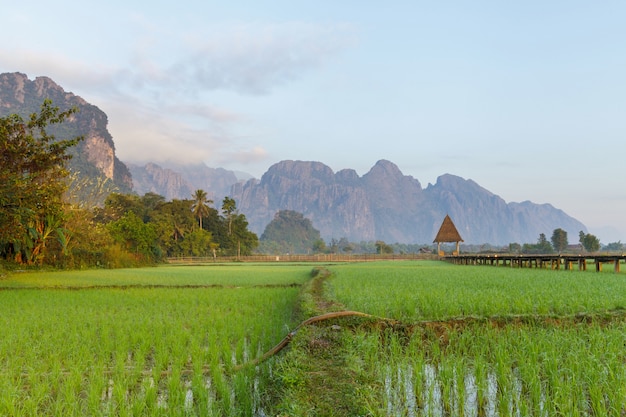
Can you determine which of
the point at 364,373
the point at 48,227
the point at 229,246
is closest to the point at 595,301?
the point at 364,373

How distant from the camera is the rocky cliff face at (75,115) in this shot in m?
134

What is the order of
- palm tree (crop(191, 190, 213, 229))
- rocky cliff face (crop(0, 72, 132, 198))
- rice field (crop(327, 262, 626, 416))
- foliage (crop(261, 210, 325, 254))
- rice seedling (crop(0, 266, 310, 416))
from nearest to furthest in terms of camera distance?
rice field (crop(327, 262, 626, 416)) < rice seedling (crop(0, 266, 310, 416)) < palm tree (crop(191, 190, 213, 229)) < rocky cliff face (crop(0, 72, 132, 198)) < foliage (crop(261, 210, 325, 254))

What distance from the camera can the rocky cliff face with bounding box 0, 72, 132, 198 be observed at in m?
134

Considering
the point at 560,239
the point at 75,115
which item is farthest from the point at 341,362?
the point at 75,115

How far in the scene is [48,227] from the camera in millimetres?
20953

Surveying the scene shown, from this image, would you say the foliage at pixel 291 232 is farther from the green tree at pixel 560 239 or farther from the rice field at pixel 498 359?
the rice field at pixel 498 359

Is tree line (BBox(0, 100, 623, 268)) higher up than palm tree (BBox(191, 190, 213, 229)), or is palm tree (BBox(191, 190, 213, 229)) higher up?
palm tree (BBox(191, 190, 213, 229))

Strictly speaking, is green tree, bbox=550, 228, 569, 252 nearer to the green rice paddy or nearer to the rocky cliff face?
the green rice paddy

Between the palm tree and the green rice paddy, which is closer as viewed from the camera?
the green rice paddy

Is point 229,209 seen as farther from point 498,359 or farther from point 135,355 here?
point 498,359

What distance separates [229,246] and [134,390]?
60.6 metres

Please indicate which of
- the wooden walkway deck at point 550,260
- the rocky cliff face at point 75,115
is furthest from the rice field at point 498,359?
the rocky cliff face at point 75,115

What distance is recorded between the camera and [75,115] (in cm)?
14675

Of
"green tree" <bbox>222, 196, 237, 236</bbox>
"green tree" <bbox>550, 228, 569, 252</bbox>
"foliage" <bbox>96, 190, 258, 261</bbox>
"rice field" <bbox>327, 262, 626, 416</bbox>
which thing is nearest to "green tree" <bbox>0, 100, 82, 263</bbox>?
"rice field" <bbox>327, 262, 626, 416</bbox>
